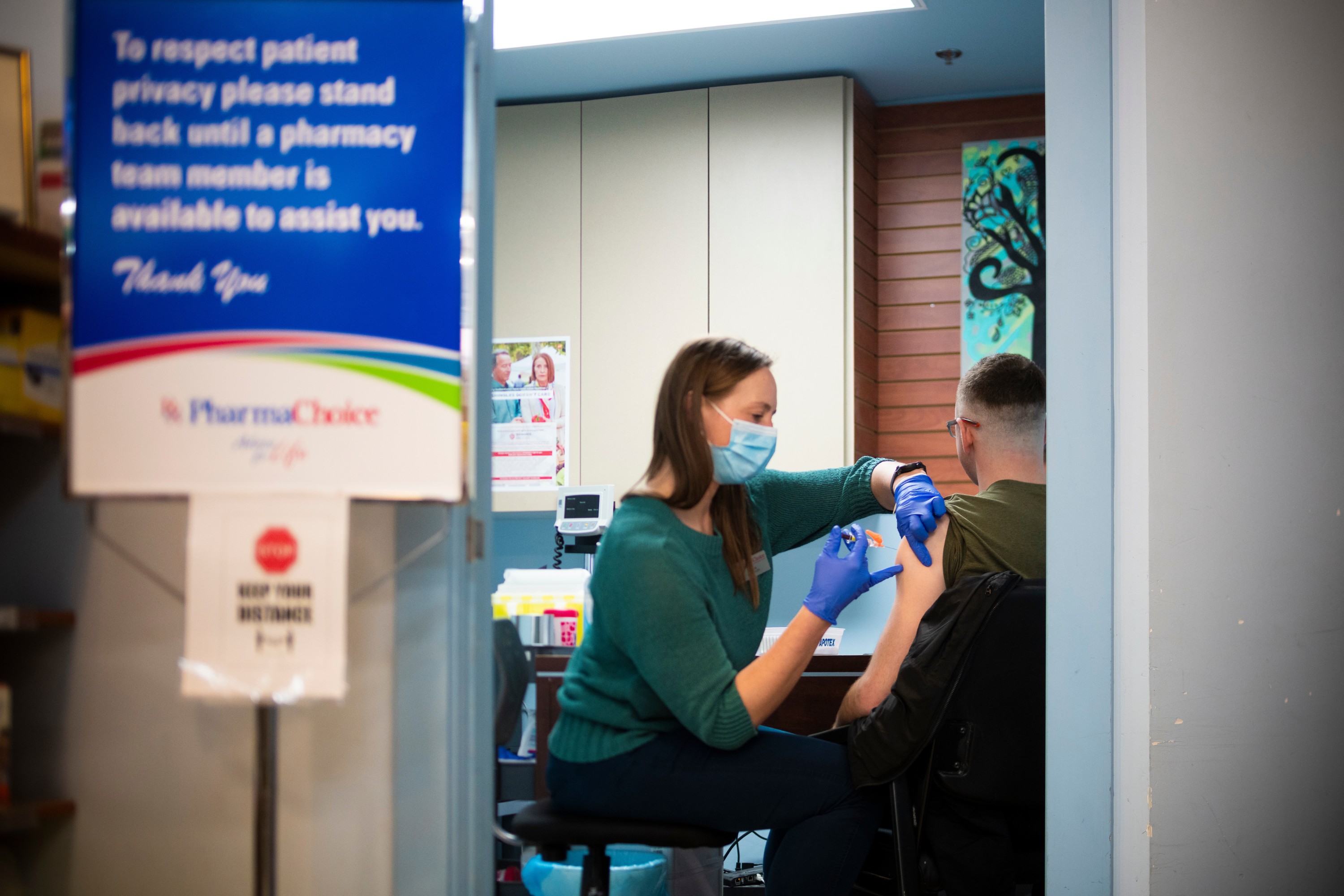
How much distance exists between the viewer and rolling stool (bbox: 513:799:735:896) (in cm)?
165

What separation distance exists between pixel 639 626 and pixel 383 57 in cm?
88

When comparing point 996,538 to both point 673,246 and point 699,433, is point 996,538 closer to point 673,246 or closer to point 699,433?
point 699,433

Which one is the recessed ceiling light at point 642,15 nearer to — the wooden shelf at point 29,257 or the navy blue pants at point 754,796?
the wooden shelf at point 29,257

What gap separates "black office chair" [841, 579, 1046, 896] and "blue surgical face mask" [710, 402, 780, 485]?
1.50 feet

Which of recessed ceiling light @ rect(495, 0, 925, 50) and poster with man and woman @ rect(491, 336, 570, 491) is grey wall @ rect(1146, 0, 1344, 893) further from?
poster with man and woman @ rect(491, 336, 570, 491)

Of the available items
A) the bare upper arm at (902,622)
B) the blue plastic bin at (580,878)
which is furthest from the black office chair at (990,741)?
the blue plastic bin at (580,878)

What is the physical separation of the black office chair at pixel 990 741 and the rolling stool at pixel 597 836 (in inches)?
12.2

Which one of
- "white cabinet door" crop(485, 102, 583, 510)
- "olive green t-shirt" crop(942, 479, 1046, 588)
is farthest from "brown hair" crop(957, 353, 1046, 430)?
"white cabinet door" crop(485, 102, 583, 510)

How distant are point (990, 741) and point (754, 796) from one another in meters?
0.39

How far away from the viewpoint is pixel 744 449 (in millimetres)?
1866

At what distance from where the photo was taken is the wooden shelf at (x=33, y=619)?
4.18ft

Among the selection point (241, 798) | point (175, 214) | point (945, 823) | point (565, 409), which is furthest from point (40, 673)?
point (565, 409)

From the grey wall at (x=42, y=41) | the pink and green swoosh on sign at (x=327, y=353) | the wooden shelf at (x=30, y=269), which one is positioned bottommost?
the pink and green swoosh on sign at (x=327, y=353)

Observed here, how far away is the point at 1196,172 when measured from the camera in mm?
1589
